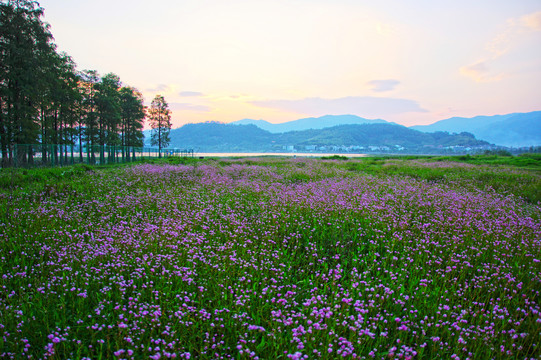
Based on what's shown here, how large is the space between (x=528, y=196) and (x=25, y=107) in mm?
44290

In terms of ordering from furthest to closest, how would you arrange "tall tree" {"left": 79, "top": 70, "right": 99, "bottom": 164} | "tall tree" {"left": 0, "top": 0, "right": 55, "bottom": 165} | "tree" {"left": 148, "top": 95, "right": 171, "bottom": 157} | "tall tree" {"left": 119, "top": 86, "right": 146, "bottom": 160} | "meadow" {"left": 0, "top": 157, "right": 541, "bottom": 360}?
"tree" {"left": 148, "top": 95, "right": 171, "bottom": 157}, "tall tree" {"left": 119, "top": 86, "right": 146, "bottom": 160}, "tall tree" {"left": 79, "top": 70, "right": 99, "bottom": 164}, "tall tree" {"left": 0, "top": 0, "right": 55, "bottom": 165}, "meadow" {"left": 0, "top": 157, "right": 541, "bottom": 360}

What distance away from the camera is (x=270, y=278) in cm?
484

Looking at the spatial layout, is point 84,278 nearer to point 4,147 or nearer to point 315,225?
point 315,225

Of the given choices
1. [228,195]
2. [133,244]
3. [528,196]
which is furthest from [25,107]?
[528,196]

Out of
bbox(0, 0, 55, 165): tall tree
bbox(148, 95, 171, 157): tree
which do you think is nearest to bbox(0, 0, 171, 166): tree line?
bbox(0, 0, 55, 165): tall tree

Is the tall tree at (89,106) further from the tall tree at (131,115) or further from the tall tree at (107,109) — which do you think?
the tall tree at (131,115)

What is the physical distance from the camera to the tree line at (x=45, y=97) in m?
28.4

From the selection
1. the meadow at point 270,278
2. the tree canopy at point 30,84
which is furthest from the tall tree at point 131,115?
the meadow at point 270,278

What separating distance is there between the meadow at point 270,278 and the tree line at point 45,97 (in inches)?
617

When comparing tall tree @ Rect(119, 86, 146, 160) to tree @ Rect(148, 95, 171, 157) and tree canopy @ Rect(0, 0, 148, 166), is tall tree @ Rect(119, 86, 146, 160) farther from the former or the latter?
tree canopy @ Rect(0, 0, 148, 166)

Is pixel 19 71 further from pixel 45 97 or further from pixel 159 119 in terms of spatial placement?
pixel 159 119

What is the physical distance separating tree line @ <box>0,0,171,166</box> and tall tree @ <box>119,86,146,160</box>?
23 cm

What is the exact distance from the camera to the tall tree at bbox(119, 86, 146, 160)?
209 feet

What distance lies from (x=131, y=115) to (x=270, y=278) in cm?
7140
